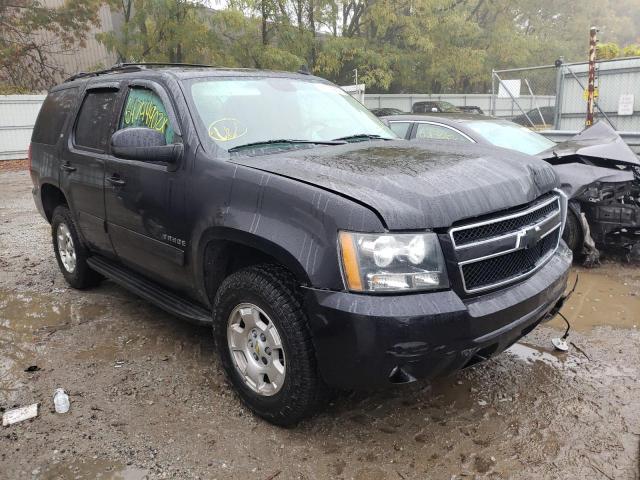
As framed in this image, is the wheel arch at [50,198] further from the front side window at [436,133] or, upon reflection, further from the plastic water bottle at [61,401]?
the front side window at [436,133]

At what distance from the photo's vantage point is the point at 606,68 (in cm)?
1164

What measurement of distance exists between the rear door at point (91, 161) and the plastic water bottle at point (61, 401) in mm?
1248

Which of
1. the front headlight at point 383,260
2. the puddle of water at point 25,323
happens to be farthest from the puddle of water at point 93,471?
the front headlight at point 383,260

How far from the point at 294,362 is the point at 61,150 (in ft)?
10.6

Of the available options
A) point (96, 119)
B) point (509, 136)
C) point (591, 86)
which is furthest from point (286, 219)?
point (591, 86)

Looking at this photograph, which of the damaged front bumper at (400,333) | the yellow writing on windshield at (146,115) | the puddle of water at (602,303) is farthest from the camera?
the puddle of water at (602,303)

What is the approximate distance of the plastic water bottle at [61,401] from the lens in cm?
314

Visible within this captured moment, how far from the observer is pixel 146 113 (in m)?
3.68

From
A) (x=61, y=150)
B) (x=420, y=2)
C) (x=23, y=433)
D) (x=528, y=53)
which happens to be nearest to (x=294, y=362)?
(x=23, y=433)

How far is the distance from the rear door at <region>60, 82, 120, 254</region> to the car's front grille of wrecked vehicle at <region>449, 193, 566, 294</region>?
279 cm

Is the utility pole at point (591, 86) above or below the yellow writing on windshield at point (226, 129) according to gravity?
above

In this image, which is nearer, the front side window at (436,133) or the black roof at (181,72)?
the black roof at (181,72)

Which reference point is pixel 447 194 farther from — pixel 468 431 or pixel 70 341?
pixel 70 341

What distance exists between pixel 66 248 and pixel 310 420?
3.35 m
